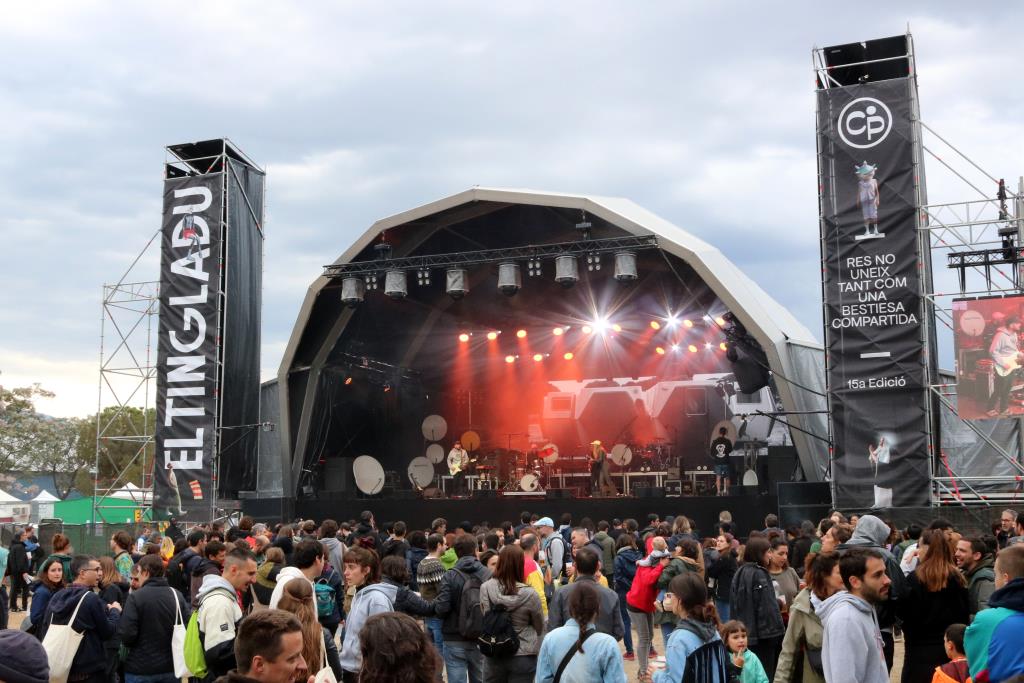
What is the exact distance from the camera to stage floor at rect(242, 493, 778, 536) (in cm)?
1747

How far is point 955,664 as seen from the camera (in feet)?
14.0

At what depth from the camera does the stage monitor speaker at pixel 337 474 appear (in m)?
22.0

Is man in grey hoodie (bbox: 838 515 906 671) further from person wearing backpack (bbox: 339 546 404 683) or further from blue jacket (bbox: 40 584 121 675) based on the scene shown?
blue jacket (bbox: 40 584 121 675)

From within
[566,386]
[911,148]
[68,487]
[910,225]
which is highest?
[911,148]

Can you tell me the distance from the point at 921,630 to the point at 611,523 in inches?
538

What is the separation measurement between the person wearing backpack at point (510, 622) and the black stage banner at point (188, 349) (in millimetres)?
14511

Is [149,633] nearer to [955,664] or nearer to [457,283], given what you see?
[955,664]

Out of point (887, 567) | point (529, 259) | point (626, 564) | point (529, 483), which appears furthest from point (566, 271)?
point (887, 567)

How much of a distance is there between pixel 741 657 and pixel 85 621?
356 cm

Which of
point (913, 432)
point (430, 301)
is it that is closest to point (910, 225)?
point (913, 432)

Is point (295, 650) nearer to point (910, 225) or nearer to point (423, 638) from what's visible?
point (423, 638)

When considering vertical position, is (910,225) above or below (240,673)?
above

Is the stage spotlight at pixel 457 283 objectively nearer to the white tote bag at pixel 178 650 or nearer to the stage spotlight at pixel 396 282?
the stage spotlight at pixel 396 282

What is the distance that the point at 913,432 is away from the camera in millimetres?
14914
